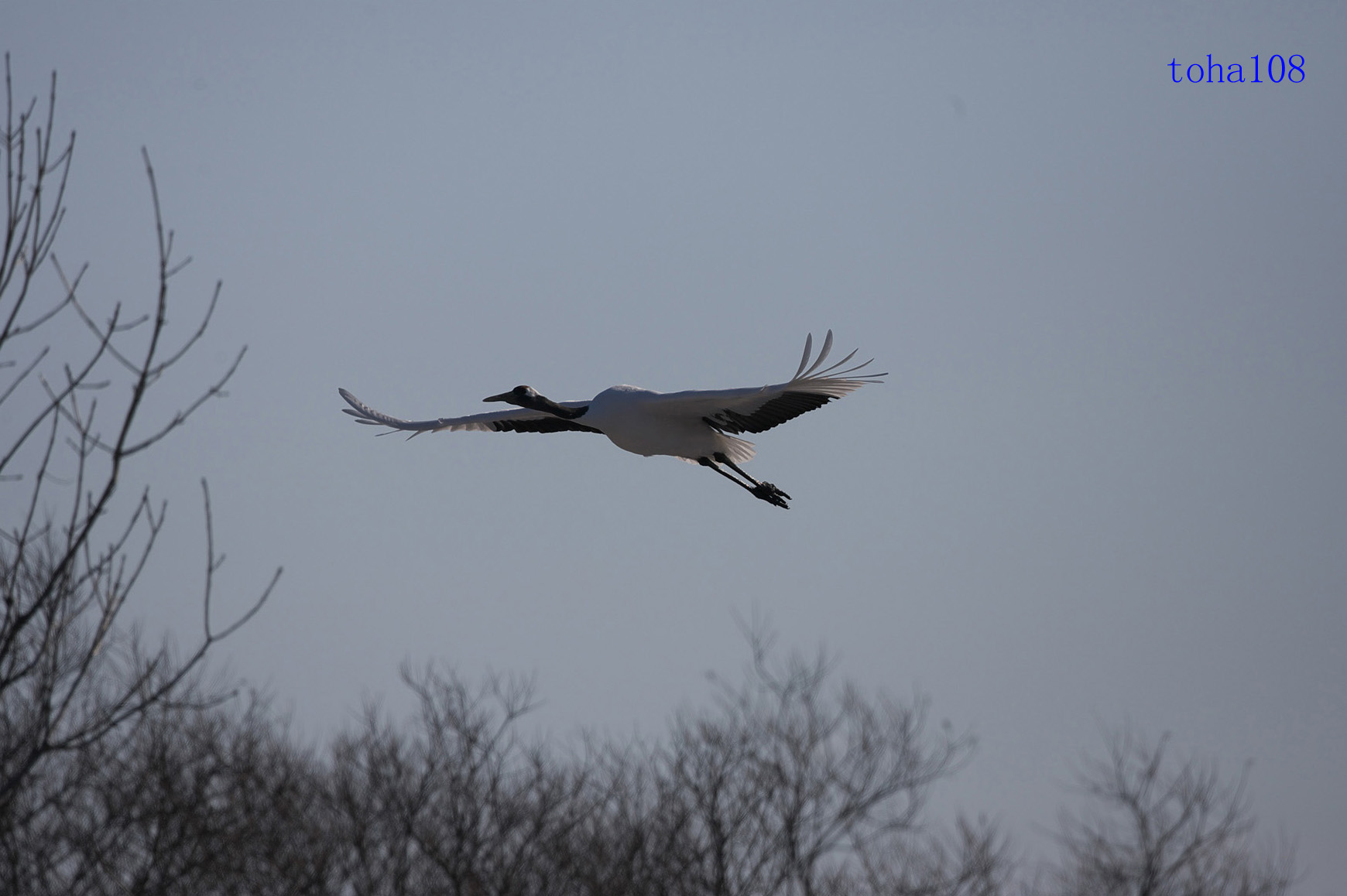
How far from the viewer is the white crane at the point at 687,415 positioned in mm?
12945

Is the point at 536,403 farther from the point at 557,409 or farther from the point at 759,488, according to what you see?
the point at 759,488

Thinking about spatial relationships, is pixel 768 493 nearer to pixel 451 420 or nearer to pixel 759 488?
pixel 759 488

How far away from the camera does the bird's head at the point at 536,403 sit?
1445 cm

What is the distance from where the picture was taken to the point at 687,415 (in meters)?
14.0

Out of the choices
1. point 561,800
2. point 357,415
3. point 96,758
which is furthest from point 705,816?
point 96,758

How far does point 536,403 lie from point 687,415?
1584mm

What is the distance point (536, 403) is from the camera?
14664mm

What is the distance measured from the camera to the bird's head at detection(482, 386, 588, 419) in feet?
47.4

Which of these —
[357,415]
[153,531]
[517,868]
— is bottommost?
[153,531]

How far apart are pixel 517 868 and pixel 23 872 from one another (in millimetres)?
13314

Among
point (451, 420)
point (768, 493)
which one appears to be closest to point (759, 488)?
point (768, 493)

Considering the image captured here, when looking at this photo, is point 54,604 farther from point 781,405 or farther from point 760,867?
point 760,867

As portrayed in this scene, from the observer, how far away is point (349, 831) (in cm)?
1986

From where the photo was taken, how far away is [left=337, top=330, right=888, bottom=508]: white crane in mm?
12945
